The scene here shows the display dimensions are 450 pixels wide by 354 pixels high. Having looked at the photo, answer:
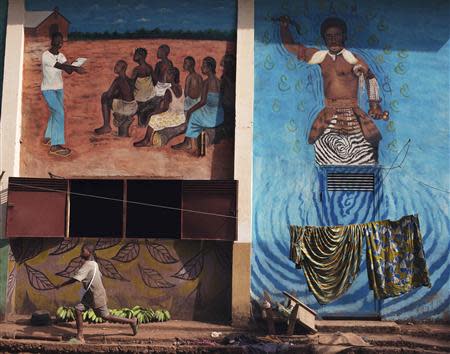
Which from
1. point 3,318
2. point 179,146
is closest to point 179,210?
point 179,146

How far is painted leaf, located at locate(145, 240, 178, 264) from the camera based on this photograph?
439 inches

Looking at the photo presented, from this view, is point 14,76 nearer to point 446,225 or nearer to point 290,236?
point 290,236

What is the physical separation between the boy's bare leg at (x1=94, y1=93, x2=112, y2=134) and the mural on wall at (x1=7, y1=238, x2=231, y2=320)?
187 centimetres

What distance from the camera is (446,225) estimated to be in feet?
36.3

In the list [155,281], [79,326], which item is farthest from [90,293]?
[155,281]

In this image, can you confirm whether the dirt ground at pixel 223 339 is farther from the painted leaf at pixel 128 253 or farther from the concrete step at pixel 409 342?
the painted leaf at pixel 128 253

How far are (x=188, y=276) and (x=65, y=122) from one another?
3.36 m

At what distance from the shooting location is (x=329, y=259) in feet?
33.9

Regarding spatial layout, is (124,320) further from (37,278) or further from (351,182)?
(351,182)

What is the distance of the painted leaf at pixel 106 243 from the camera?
1119 centimetres

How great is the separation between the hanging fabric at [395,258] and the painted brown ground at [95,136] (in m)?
2.66

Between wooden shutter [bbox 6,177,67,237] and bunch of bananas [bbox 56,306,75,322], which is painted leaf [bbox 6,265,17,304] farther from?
bunch of bananas [bbox 56,306,75,322]

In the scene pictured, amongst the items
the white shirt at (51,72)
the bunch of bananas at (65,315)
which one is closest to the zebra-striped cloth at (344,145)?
the white shirt at (51,72)

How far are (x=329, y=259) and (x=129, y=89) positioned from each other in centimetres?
441
